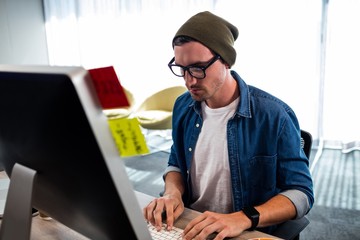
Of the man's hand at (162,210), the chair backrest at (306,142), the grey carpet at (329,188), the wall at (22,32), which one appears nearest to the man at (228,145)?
the man's hand at (162,210)

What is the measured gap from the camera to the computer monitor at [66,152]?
17.4 inches

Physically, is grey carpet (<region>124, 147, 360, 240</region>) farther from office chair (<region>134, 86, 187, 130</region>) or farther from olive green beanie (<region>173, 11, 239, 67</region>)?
olive green beanie (<region>173, 11, 239, 67</region>)

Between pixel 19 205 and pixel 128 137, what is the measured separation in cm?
31

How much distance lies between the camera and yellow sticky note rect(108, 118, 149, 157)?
1.57ft

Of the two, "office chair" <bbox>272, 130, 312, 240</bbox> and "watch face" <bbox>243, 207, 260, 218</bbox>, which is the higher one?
"watch face" <bbox>243, 207, 260, 218</bbox>

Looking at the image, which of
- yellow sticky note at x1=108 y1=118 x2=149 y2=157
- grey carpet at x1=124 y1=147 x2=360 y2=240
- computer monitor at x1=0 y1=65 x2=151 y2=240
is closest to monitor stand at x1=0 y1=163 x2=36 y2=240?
computer monitor at x1=0 y1=65 x2=151 y2=240

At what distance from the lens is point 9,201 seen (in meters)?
0.66

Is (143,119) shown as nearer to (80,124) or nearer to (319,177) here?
(319,177)

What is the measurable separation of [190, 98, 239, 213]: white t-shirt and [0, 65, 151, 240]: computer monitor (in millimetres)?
748

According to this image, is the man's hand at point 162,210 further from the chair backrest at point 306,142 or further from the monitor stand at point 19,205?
the chair backrest at point 306,142

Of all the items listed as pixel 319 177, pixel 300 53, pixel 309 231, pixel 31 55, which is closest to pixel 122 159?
pixel 309 231

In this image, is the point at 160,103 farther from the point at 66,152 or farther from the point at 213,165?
the point at 66,152

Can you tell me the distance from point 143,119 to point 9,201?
10.1ft

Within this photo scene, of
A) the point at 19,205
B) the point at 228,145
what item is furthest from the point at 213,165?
the point at 19,205
